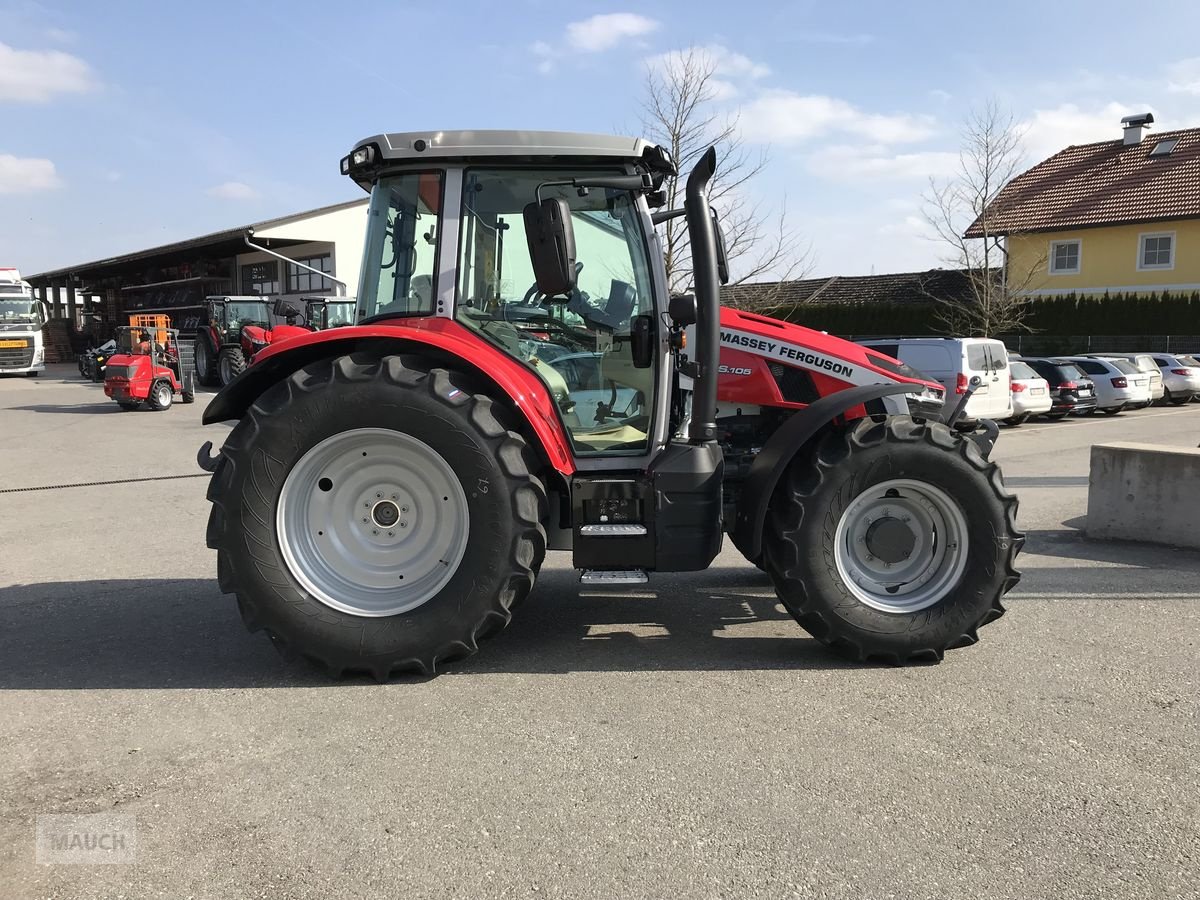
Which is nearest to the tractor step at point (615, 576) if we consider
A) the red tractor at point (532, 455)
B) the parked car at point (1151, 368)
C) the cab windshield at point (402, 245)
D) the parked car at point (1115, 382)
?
the red tractor at point (532, 455)

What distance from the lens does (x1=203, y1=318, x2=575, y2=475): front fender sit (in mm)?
4324

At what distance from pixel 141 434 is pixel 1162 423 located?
20110mm

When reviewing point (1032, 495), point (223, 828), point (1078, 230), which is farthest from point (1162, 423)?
point (223, 828)

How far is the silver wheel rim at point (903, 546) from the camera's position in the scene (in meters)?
4.52

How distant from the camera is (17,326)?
33.0 meters

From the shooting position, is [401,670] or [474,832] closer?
[474,832]

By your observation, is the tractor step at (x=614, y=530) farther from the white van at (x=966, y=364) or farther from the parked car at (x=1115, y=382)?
the parked car at (x=1115, y=382)

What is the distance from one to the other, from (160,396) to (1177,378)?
25.9 meters

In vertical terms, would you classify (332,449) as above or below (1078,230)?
below

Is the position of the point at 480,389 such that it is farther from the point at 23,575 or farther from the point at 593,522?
the point at 23,575

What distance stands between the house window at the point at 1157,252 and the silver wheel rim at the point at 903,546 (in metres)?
36.1

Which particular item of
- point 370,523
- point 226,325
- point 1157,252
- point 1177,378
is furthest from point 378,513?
point 1157,252

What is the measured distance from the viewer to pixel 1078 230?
118 feet

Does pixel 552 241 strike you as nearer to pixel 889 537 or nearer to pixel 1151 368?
pixel 889 537
